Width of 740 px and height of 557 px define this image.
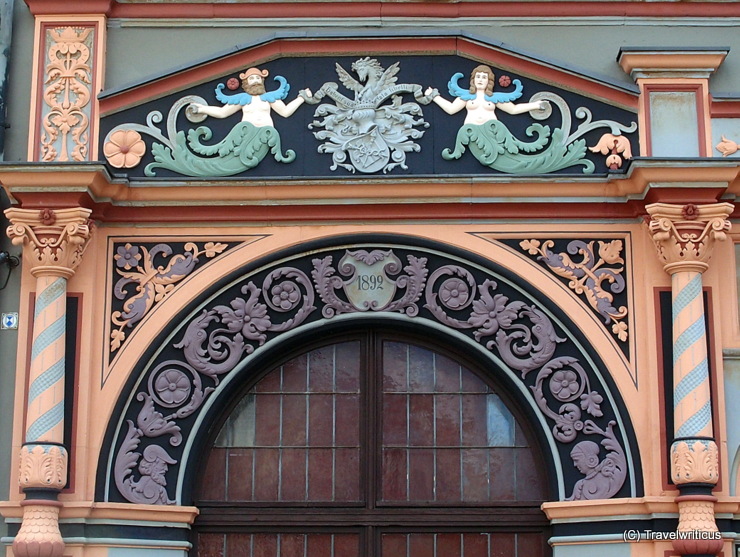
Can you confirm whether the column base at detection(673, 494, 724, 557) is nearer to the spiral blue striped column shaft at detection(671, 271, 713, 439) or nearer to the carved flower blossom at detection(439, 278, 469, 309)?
the spiral blue striped column shaft at detection(671, 271, 713, 439)

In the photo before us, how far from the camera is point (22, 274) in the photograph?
39.2 ft

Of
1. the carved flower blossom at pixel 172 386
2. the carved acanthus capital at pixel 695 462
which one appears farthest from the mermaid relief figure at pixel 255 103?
the carved acanthus capital at pixel 695 462

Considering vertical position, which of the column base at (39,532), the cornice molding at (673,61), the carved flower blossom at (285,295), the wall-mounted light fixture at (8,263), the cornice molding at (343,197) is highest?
the cornice molding at (673,61)

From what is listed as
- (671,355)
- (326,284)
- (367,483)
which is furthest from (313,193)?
(671,355)

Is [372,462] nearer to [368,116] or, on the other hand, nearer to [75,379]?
[75,379]

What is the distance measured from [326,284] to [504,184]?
1656 millimetres

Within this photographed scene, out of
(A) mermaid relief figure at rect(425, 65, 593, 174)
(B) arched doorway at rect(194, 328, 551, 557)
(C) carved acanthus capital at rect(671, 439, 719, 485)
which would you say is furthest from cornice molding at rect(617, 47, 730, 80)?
(C) carved acanthus capital at rect(671, 439, 719, 485)

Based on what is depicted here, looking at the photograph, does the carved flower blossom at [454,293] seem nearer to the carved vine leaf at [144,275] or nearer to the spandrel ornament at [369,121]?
the spandrel ornament at [369,121]

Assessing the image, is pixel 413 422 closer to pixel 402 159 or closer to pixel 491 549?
pixel 491 549

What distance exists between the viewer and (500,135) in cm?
1206

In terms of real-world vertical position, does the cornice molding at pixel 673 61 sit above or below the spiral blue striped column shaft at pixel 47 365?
above

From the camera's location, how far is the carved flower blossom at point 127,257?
1191 cm

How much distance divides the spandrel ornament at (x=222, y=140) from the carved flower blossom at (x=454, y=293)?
1669mm

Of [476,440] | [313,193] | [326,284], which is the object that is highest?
[313,193]
